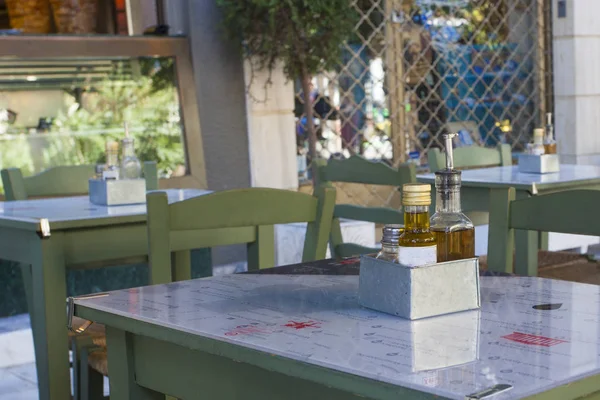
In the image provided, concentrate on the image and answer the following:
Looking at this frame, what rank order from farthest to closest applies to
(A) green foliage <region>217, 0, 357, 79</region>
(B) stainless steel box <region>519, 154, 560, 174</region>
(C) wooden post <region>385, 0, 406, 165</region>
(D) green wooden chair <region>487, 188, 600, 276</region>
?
(C) wooden post <region>385, 0, 406, 165</region> → (A) green foliage <region>217, 0, 357, 79</region> → (B) stainless steel box <region>519, 154, 560, 174</region> → (D) green wooden chair <region>487, 188, 600, 276</region>

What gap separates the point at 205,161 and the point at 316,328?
4.14 metres

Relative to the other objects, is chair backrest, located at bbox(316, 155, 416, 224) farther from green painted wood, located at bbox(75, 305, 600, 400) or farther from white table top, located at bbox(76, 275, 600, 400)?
green painted wood, located at bbox(75, 305, 600, 400)

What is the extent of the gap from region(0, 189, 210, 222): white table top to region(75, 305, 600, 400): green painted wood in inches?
47.0

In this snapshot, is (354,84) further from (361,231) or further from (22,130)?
(22,130)

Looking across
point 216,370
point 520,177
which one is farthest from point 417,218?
point 520,177

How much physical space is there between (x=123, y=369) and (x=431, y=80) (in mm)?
5204

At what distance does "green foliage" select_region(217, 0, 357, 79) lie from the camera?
487 centimetres

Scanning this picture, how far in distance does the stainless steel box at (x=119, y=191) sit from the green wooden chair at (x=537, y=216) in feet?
4.12

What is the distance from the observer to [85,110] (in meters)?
4.99

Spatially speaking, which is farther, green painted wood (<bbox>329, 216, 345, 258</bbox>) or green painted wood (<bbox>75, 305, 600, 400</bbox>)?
green painted wood (<bbox>329, 216, 345, 258</bbox>)

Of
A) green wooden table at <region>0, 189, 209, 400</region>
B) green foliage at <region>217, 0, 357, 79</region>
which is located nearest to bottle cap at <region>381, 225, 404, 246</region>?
green wooden table at <region>0, 189, 209, 400</region>

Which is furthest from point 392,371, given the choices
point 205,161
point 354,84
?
point 354,84

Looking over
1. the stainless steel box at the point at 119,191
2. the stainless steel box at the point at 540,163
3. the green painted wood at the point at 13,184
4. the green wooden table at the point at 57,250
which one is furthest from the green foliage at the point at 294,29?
the green wooden table at the point at 57,250

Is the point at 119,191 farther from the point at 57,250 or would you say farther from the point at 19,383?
the point at 19,383
